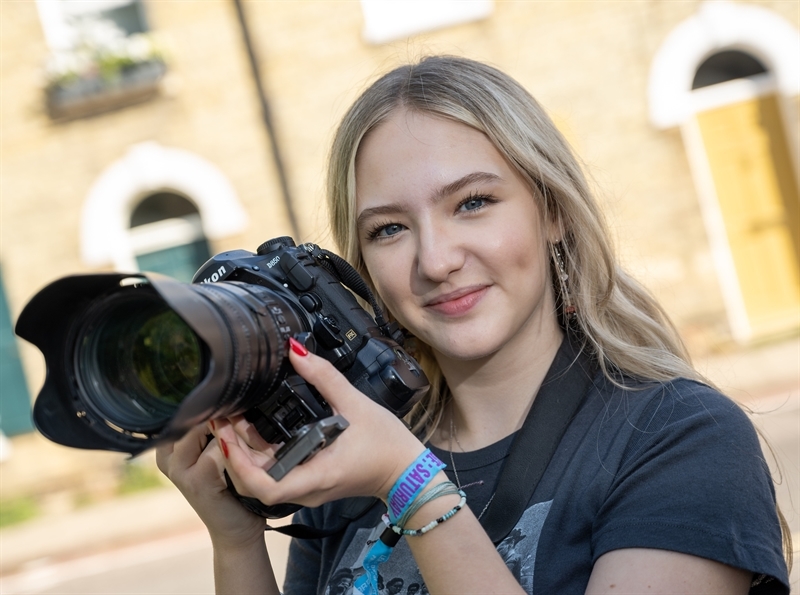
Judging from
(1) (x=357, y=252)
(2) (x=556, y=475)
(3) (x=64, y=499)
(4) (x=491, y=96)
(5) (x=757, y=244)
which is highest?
(4) (x=491, y=96)

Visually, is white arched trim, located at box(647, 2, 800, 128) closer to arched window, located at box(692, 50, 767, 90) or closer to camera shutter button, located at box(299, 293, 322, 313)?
arched window, located at box(692, 50, 767, 90)

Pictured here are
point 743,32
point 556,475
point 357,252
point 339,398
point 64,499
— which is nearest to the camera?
point 339,398

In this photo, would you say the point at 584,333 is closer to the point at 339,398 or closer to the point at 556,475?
the point at 556,475

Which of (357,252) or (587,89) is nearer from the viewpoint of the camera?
(357,252)

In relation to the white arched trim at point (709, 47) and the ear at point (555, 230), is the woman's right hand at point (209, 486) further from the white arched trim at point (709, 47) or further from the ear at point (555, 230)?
the white arched trim at point (709, 47)

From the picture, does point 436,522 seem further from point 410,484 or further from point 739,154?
point 739,154

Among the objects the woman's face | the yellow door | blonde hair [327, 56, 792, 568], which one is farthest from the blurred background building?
the woman's face

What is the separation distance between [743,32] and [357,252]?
6.50 meters

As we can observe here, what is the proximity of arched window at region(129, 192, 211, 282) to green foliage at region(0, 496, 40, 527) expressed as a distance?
2.23m

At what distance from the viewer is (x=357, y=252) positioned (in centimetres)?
168

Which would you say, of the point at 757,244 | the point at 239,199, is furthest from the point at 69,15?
the point at 757,244

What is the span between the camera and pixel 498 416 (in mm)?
1617

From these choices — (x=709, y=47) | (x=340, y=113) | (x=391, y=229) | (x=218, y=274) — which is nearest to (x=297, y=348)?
(x=218, y=274)

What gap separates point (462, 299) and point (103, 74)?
6.88 m
